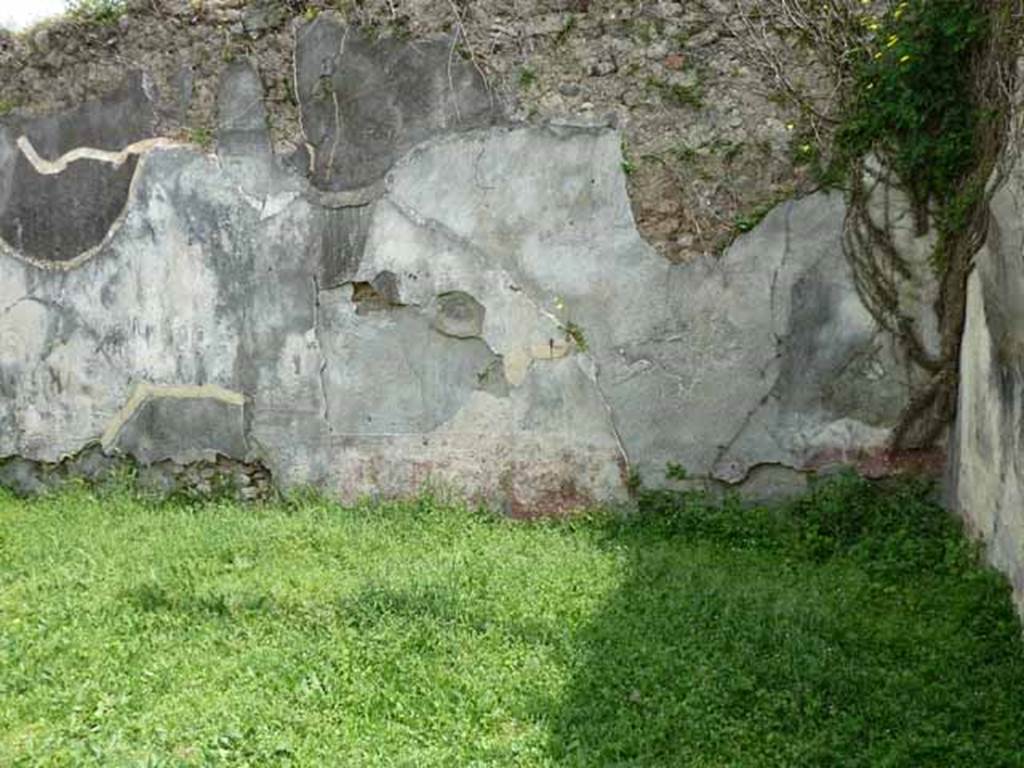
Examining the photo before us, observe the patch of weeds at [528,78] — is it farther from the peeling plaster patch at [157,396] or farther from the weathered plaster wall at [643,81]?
the peeling plaster patch at [157,396]

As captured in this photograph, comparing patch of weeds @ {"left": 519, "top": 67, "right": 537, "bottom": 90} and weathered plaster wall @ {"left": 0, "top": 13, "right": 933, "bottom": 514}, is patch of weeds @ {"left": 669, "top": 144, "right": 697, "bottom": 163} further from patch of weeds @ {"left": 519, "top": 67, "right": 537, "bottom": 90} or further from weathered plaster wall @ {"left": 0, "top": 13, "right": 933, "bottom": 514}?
patch of weeds @ {"left": 519, "top": 67, "right": 537, "bottom": 90}

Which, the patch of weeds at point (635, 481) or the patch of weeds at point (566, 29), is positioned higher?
the patch of weeds at point (566, 29)

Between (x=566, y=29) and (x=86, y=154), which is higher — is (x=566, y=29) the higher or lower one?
the higher one

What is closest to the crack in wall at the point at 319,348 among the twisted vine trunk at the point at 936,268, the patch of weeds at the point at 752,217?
the patch of weeds at the point at 752,217

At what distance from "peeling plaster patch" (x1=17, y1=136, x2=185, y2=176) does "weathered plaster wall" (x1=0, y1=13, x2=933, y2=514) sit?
15 mm

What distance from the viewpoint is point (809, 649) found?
290 centimetres

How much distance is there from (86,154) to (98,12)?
651 mm

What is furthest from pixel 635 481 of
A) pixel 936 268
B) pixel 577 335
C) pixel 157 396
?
pixel 157 396

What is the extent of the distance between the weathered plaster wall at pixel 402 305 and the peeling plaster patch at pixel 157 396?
11mm

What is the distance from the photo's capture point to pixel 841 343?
13.3ft

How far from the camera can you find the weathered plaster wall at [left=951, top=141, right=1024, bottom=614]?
3.02 metres

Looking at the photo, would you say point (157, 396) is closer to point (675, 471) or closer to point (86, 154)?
point (86, 154)

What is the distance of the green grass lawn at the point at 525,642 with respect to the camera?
8.32ft

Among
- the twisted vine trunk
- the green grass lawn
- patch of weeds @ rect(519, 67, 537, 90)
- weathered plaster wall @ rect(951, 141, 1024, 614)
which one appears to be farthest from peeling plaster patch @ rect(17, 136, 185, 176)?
weathered plaster wall @ rect(951, 141, 1024, 614)
